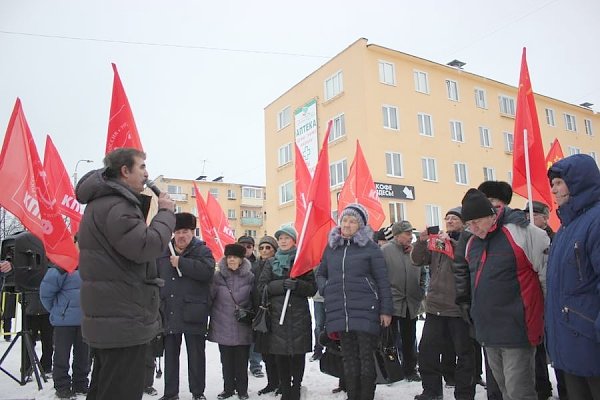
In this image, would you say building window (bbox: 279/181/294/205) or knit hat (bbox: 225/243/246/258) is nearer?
knit hat (bbox: 225/243/246/258)

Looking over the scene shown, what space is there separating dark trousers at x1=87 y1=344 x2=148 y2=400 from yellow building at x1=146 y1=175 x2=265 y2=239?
6046cm

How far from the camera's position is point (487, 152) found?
102 feet

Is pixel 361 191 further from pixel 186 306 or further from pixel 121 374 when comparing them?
pixel 121 374

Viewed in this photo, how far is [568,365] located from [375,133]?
24.1m

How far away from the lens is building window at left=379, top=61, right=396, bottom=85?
27.7 m

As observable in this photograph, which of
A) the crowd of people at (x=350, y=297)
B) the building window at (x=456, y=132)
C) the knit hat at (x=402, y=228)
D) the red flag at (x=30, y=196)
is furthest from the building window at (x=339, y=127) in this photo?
the red flag at (x=30, y=196)

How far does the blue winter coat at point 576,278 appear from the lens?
2887 millimetres

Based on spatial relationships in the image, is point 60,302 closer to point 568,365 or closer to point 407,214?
point 568,365

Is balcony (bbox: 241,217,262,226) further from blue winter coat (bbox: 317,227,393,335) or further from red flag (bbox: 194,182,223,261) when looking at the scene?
blue winter coat (bbox: 317,227,393,335)

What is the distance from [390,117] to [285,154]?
8582 mm

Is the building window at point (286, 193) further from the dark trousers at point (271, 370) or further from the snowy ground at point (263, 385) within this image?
the dark trousers at point (271, 370)

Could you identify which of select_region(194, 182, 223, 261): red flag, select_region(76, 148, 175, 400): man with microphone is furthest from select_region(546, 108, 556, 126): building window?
select_region(76, 148, 175, 400): man with microphone

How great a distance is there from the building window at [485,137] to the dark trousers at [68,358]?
96.0 feet

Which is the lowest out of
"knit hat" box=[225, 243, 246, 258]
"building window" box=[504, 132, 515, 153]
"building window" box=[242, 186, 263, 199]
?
"knit hat" box=[225, 243, 246, 258]
